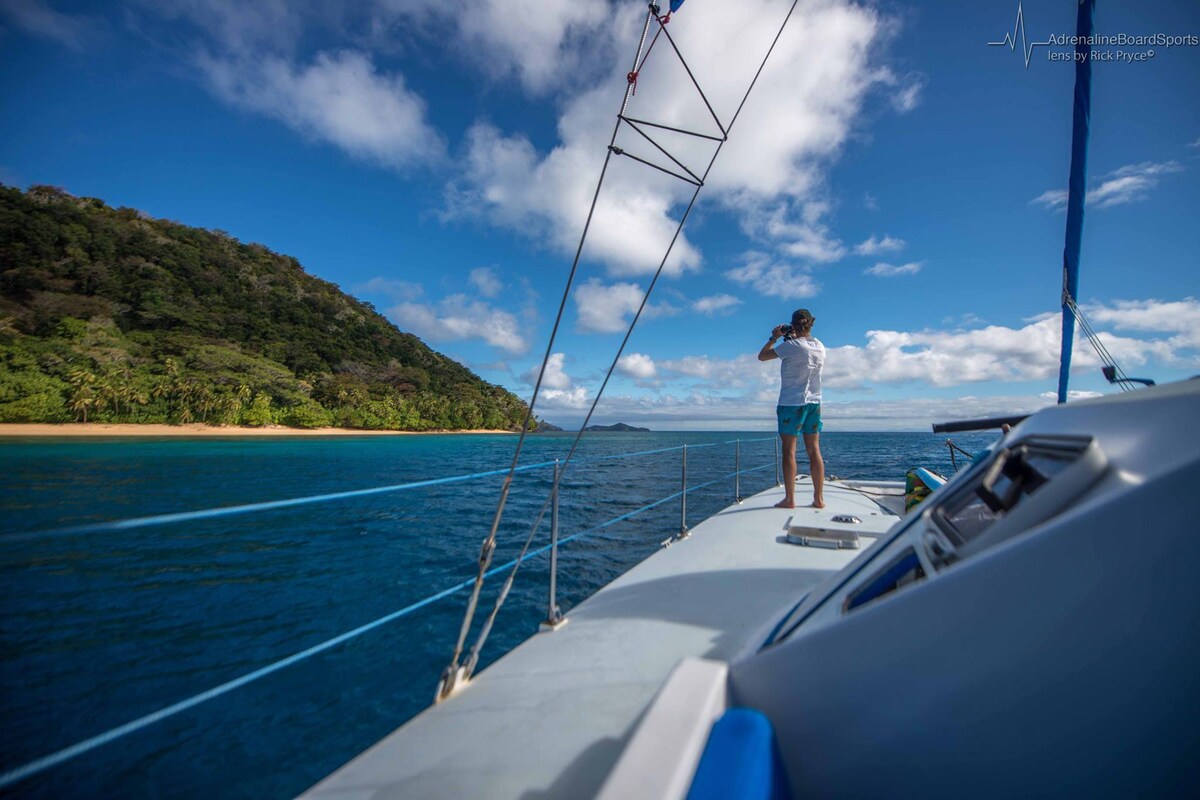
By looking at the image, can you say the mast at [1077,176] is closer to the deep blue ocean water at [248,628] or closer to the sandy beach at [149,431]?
the deep blue ocean water at [248,628]

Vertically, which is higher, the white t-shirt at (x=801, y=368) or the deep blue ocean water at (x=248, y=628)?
the white t-shirt at (x=801, y=368)

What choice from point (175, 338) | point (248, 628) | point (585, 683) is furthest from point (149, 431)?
point (585, 683)

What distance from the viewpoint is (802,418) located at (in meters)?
3.32

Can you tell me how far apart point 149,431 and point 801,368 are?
41.1 m

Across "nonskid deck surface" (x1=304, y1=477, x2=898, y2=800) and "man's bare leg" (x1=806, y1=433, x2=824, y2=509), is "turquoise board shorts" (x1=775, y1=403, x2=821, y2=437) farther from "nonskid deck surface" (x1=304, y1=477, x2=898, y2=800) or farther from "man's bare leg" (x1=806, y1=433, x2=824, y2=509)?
"nonskid deck surface" (x1=304, y1=477, x2=898, y2=800)

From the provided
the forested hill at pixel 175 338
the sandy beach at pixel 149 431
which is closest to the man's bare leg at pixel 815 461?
the sandy beach at pixel 149 431

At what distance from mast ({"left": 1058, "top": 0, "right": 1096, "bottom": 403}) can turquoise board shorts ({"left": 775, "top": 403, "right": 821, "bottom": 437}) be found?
8.18 ft

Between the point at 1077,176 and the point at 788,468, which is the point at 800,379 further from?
the point at 1077,176

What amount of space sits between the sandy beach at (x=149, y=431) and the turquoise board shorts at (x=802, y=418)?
3870 cm

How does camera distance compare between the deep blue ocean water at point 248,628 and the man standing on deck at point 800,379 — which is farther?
the man standing on deck at point 800,379

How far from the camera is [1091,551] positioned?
46cm

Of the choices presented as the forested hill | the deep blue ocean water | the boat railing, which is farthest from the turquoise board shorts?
the forested hill

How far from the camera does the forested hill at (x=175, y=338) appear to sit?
96.3ft

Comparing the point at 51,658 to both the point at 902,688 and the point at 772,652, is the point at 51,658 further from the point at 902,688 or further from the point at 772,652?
the point at 902,688
